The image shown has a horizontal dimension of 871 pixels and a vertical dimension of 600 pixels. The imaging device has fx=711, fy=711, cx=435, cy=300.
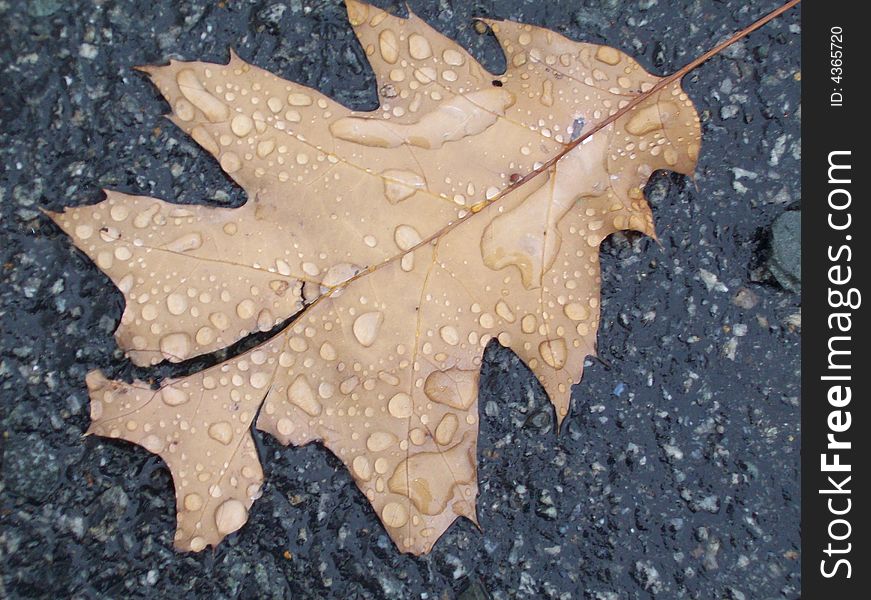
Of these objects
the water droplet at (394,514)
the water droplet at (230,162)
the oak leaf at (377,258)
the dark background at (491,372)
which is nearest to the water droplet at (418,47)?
the oak leaf at (377,258)

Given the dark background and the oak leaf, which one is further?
the dark background

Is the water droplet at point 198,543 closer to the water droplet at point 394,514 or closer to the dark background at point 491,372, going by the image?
the dark background at point 491,372

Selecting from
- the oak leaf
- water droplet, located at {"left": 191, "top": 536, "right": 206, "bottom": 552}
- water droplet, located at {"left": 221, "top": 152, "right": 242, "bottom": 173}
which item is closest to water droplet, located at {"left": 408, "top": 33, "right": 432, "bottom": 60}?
the oak leaf

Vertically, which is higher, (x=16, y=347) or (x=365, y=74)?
(x=365, y=74)

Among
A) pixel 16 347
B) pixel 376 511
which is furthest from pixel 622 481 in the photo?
pixel 16 347

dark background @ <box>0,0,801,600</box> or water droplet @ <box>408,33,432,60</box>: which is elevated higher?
water droplet @ <box>408,33,432,60</box>

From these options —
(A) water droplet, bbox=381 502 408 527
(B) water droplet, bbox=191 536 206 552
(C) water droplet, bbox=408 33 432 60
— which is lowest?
(B) water droplet, bbox=191 536 206 552

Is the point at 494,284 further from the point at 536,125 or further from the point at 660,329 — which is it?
the point at 660,329

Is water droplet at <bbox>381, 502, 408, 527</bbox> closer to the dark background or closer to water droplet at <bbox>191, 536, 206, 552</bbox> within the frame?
the dark background
